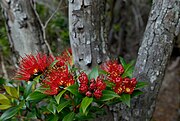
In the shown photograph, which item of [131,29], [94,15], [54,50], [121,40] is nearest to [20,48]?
[54,50]

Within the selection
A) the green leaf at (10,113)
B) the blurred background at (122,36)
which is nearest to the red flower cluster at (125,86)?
the green leaf at (10,113)

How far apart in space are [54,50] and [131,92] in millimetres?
1061

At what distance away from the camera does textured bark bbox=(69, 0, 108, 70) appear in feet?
4.38

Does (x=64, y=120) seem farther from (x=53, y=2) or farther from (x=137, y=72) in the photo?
(x=53, y=2)

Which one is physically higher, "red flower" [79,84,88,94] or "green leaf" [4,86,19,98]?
"red flower" [79,84,88,94]

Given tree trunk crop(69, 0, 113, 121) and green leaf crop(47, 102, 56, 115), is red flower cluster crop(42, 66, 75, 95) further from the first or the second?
tree trunk crop(69, 0, 113, 121)

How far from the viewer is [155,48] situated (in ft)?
4.35

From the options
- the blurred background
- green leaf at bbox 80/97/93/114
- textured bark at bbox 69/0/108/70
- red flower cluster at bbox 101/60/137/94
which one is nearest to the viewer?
green leaf at bbox 80/97/93/114

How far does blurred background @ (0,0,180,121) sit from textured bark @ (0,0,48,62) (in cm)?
22

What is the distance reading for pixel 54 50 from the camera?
6.85ft

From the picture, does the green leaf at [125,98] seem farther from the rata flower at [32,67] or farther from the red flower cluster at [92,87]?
the rata flower at [32,67]

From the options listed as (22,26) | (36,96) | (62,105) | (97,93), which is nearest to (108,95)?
(97,93)

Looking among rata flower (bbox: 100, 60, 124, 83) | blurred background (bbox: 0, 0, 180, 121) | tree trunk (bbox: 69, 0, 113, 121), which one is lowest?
blurred background (bbox: 0, 0, 180, 121)

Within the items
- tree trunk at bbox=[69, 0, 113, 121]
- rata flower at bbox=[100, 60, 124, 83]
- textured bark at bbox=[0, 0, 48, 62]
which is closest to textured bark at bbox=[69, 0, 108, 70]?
tree trunk at bbox=[69, 0, 113, 121]
